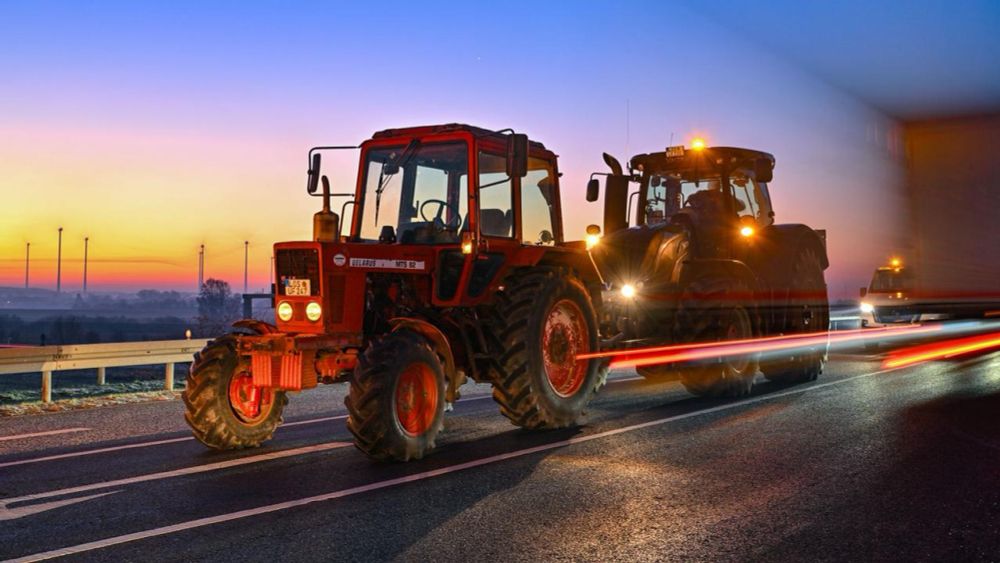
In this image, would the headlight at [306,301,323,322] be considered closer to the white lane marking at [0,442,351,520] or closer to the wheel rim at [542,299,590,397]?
the white lane marking at [0,442,351,520]

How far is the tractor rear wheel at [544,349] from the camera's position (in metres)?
8.39

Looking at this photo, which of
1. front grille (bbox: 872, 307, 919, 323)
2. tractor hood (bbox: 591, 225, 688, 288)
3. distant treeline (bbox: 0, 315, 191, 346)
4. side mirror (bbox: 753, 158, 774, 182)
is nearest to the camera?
tractor hood (bbox: 591, 225, 688, 288)

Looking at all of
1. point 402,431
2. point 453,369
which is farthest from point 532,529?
point 453,369

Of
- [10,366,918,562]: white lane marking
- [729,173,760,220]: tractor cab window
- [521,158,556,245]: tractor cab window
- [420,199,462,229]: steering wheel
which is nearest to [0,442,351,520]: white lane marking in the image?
[10,366,918,562]: white lane marking

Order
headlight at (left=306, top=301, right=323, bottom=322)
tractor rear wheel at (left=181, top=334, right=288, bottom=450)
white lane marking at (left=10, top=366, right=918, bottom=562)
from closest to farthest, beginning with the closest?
white lane marking at (left=10, top=366, right=918, bottom=562) → headlight at (left=306, top=301, right=323, bottom=322) → tractor rear wheel at (left=181, top=334, right=288, bottom=450)

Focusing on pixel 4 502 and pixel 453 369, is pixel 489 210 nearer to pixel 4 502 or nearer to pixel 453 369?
pixel 453 369

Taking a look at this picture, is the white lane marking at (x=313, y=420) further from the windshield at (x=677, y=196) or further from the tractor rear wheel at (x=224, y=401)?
the windshield at (x=677, y=196)

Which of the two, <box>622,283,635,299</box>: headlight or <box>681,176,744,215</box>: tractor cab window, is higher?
<box>681,176,744,215</box>: tractor cab window

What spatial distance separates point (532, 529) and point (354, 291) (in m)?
3.09

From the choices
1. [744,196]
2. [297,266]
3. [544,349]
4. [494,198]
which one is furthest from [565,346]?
[744,196]

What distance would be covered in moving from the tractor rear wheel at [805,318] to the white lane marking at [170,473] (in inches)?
310

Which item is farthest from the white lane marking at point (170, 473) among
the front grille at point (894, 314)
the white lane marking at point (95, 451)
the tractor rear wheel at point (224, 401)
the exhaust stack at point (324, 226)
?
the front grille at point (894, 314)

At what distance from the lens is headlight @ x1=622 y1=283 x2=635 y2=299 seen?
11.5 metres

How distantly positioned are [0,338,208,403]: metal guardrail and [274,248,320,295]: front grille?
4.47 metres
